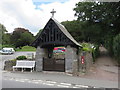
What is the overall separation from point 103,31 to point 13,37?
44954 mm

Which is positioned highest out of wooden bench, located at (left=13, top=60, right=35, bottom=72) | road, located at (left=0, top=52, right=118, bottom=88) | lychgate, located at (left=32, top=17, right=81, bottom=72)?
lychgate, located at (left=32, top=17, right=81, bottom=72)

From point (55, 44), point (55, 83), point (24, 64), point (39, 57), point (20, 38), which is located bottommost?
point (55, 83)

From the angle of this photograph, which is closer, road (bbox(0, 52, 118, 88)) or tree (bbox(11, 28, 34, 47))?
road (bbox(0, 52, 118, 88))

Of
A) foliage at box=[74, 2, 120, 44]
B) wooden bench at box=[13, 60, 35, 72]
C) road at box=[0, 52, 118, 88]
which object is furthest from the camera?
→ foliage at box=[74, 2, 120, 44]

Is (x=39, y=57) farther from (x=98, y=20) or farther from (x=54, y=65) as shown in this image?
(x=98, y=20)

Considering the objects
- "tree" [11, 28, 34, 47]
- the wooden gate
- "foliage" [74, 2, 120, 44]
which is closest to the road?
the wooden gate

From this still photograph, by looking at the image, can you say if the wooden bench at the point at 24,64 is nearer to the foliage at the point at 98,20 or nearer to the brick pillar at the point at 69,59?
the brick pillar at the point at 69,59

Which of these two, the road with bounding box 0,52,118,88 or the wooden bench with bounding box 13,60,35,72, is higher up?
the wooden bench with bounding box 13,60,35,72

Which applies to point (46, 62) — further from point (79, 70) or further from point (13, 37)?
point (13, 37)

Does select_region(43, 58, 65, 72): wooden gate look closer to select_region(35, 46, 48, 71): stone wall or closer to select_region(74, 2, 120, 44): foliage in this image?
select_region(35, 46, 48, 71): stone wall

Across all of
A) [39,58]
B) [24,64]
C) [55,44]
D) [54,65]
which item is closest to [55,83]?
[54,65]

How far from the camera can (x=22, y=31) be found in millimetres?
67438

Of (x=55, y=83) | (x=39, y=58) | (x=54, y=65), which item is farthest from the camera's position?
(x=39, y=58)

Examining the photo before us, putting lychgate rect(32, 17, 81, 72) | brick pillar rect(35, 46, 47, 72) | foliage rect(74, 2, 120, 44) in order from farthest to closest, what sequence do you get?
foliage rect(74, 2, 120, 44), brick pillar rect(35, 46, 47, 72), lychgate rect(32, 17, 81, 72)
